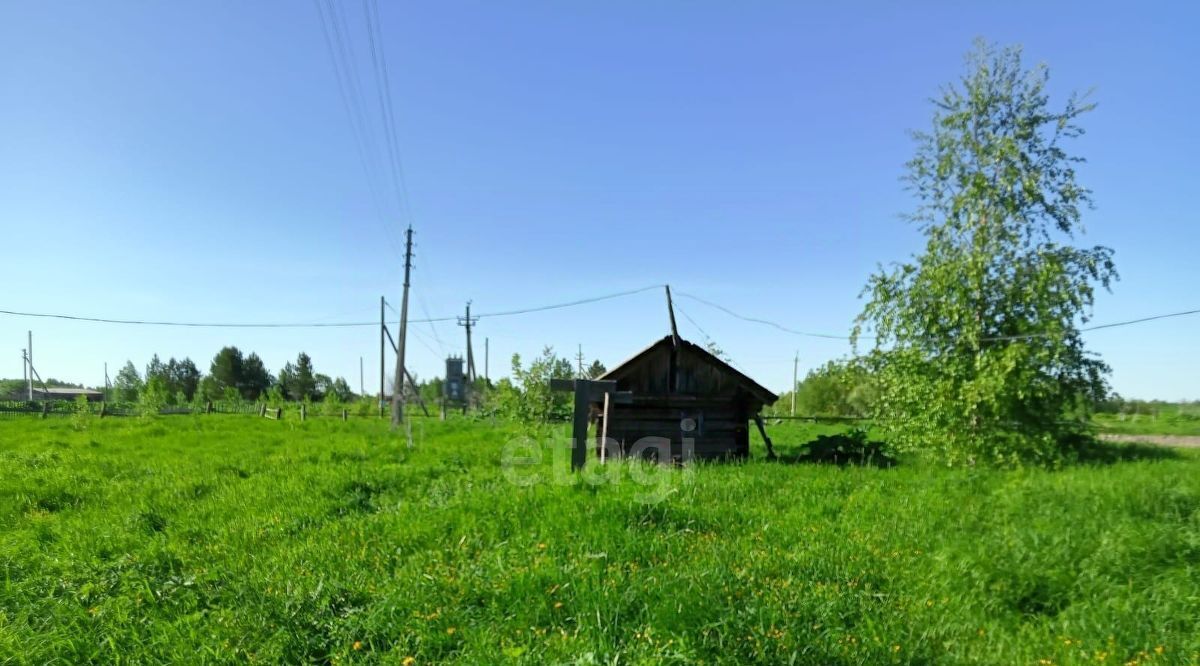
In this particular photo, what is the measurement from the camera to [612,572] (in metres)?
5.14

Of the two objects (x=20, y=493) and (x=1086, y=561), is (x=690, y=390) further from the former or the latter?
(x=20, y=493)

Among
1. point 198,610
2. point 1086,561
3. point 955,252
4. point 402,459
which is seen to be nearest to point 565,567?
point 198,610

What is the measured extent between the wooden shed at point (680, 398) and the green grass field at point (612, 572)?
15.2 ft

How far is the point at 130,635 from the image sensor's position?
187 inches

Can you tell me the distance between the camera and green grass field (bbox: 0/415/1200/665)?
13.9 feet

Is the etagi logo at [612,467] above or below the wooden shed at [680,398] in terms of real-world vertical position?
below

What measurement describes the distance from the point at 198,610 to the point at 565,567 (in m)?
3.17

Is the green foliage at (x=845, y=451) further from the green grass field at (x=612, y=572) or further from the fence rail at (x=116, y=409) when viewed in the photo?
the fence rail at (x=116, y=409)

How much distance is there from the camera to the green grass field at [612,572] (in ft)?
13.9

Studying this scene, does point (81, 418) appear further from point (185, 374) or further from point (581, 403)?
point (185, 374)

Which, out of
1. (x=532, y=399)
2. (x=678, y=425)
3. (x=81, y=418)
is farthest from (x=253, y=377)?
(x=678, y=425)

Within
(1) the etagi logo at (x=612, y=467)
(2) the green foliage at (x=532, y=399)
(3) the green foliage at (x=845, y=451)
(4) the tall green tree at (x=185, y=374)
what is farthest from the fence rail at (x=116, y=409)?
(4) the tall green tree at (x=185, y=374)

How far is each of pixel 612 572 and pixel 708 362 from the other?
9826 mm

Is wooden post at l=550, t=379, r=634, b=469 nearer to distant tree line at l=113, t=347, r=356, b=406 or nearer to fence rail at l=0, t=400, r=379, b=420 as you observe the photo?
fence rail at l=0, t=400, r=379, b=420
